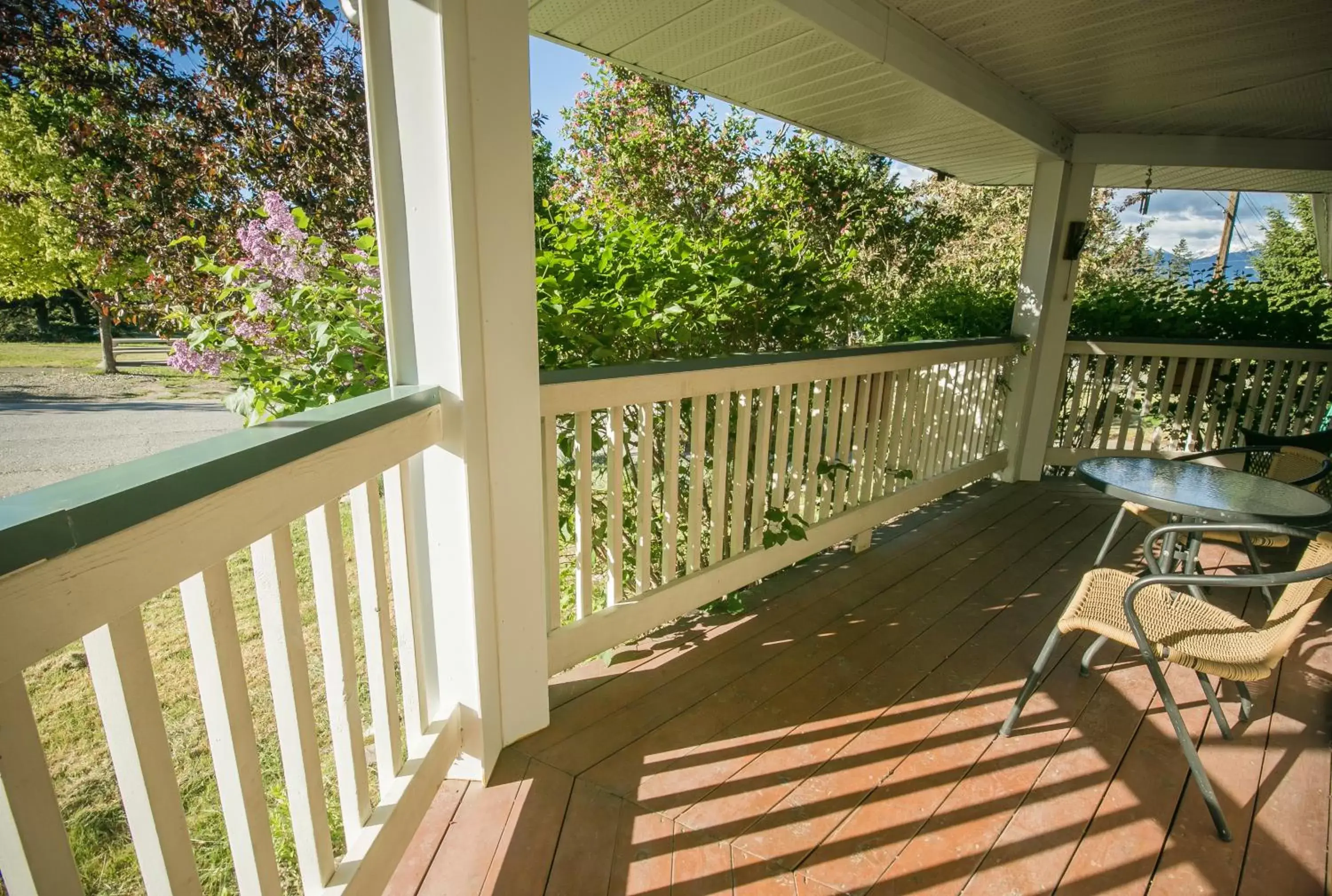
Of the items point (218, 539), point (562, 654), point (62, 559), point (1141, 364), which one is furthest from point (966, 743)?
point (1141, 364)

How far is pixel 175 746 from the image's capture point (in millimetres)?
1635

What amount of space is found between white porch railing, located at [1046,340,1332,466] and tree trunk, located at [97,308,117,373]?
5312 mm

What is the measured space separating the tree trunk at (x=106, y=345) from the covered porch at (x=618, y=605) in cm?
15

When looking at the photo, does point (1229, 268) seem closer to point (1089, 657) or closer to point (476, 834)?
point (1089, 657)

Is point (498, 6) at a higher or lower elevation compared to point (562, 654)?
higher

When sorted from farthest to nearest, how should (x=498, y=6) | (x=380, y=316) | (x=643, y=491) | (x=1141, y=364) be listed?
(x=1141, y=364), (x=643, y=491), (x=380, y=316), (x=498, y=6)

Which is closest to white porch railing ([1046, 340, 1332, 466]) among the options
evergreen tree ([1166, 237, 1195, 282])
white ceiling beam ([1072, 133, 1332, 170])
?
evergreen tree ([1166, 237, 1195, 282])

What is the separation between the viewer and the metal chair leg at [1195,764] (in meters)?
1.55

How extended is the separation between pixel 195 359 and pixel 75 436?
0.53 m

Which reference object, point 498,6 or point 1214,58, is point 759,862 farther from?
point 1214,58

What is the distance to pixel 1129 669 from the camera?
7.53ft

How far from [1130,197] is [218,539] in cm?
1371

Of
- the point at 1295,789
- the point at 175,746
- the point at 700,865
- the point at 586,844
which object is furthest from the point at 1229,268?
the point at 175,746

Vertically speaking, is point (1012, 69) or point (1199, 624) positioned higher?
point (1012, 69)
